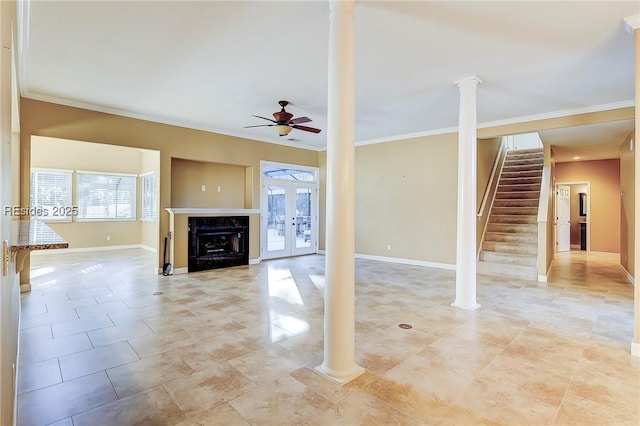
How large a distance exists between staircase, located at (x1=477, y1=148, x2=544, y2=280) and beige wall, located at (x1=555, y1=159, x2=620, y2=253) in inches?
92.1

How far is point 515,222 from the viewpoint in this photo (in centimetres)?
719

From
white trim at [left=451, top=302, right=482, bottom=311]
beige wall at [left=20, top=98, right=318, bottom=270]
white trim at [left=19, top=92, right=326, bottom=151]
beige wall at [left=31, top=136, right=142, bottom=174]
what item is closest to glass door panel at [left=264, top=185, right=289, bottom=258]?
beige wall at [left=20, top=98, right=318, bottom=270]

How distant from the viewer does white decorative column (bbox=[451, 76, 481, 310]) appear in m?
4.35

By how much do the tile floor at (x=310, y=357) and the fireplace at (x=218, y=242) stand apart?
125cm

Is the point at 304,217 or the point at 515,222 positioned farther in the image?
the point at 304,217

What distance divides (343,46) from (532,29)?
1.95 meters

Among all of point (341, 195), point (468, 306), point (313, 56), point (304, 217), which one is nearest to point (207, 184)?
point (304, 217)

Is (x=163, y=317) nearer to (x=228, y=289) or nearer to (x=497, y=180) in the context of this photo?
(x=228, y=289)

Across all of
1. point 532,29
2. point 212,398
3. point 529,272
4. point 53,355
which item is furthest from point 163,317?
point 529,272

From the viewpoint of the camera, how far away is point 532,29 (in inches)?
123

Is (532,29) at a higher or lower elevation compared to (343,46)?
higher

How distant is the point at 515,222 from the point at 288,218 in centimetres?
529

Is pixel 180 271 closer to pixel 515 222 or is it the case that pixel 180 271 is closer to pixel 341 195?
pixel 341 195

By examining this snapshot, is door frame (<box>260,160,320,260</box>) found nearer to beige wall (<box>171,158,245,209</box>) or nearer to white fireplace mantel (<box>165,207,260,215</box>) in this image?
beige wall (<box>171,158,245,209</box>)
